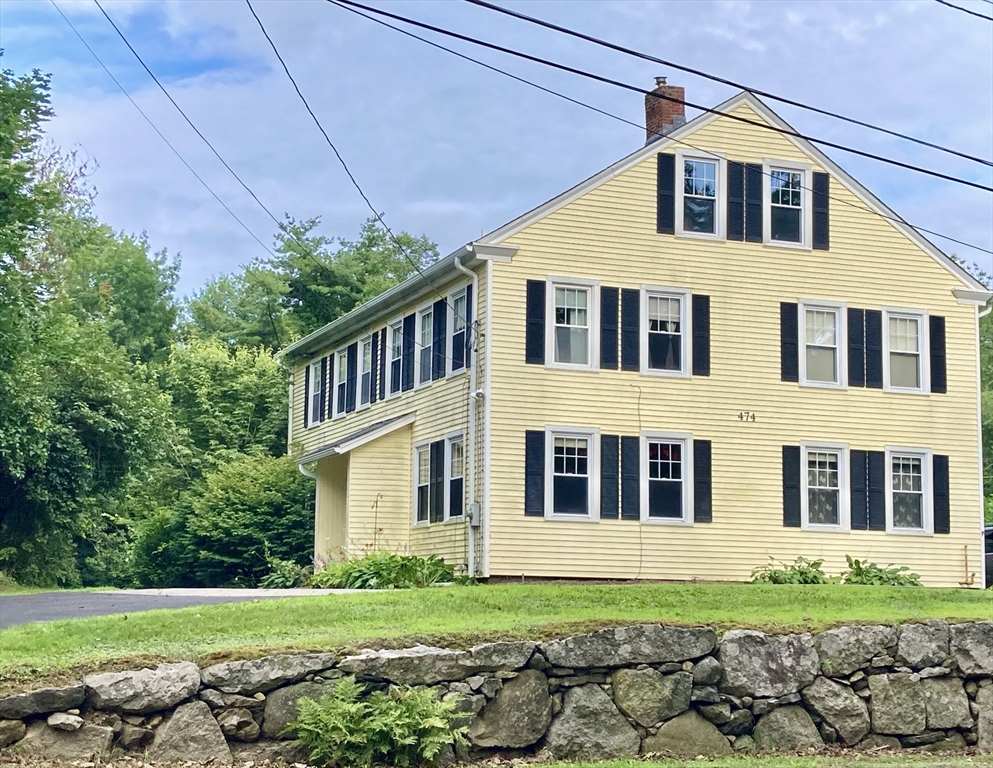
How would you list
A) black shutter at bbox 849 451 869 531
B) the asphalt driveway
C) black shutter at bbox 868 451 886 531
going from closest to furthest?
the asphalt driveway, black shutter at bbox 849 451 869 531, black shutter at bbox 868 451 886 531

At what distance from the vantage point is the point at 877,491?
2583 centimetres

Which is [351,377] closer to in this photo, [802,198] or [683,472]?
[683,472]

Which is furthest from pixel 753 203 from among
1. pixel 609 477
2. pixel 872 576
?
pixel 872 576

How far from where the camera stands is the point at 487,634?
13.4 m

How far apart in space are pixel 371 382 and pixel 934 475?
1186 centimetres

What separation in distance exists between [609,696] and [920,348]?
15.6 m

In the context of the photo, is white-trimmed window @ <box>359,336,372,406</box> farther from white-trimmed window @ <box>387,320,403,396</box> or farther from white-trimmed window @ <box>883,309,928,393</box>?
white-trimmed window @ <box>883,309,928,393</box>

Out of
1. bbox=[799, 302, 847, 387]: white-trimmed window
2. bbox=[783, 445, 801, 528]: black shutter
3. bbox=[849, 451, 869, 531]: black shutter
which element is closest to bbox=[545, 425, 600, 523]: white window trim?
bbox=[783, 445, 801, 528]: black shutter

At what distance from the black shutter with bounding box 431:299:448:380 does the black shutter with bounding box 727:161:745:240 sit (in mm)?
5620

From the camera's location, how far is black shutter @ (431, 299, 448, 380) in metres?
26.0

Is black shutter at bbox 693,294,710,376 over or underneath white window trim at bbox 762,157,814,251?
underneath

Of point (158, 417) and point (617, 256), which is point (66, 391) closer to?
point (158, 417)

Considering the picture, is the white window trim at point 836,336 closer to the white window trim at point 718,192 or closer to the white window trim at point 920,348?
the white window trim at point 920,348

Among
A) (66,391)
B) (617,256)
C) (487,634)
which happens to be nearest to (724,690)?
(487,634)
